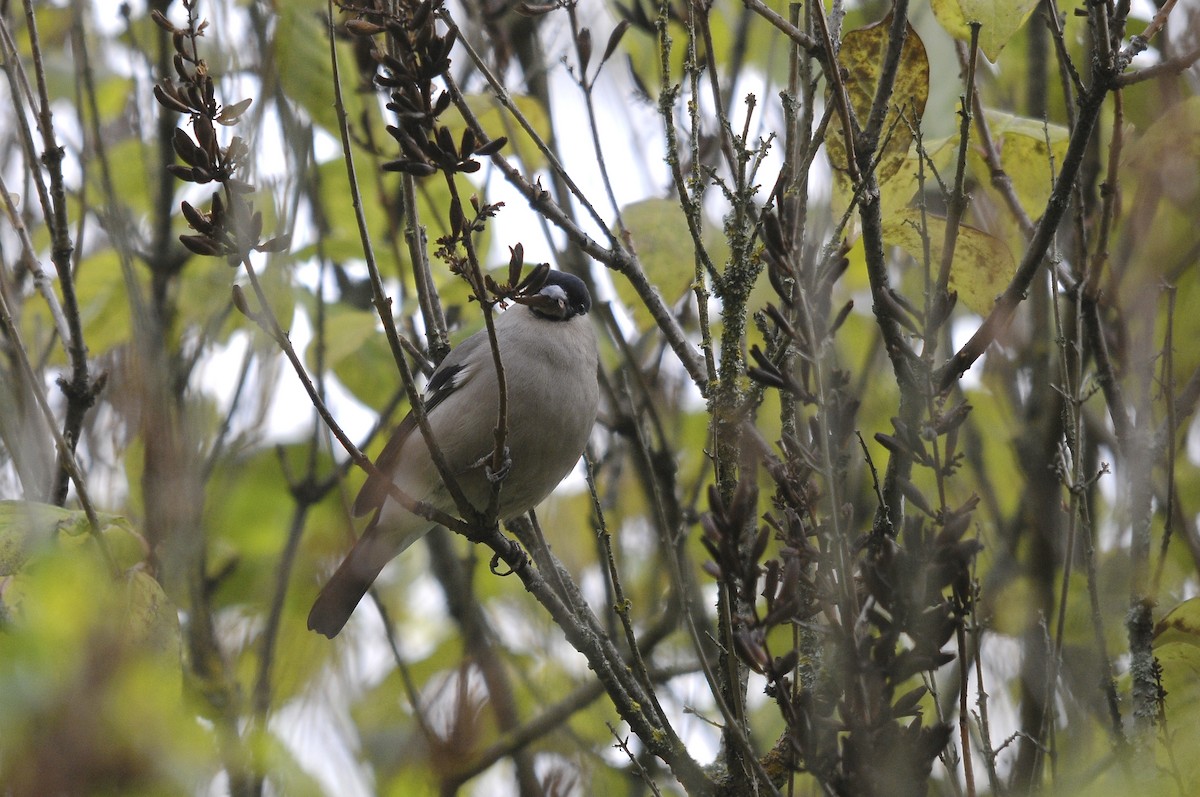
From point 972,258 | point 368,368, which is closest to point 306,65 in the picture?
point 368,368

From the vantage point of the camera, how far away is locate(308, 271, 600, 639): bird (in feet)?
13.1

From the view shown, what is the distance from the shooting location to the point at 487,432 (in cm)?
402

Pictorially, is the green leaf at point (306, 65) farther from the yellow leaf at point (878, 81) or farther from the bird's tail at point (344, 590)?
the yellow leaf at point (878, 81)

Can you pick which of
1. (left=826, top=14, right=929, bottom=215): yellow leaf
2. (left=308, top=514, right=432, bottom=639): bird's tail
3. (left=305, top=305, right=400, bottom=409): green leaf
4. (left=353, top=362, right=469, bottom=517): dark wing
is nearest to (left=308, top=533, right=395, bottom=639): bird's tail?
(left=308, top=514, right=432, bottom=639): bird's tail

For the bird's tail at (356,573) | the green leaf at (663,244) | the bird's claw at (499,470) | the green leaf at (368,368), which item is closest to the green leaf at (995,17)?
the green leaf at (663,244)

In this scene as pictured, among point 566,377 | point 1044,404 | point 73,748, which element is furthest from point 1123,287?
point 73,748

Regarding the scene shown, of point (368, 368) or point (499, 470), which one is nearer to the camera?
point (499, 470)

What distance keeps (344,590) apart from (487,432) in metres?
0.90

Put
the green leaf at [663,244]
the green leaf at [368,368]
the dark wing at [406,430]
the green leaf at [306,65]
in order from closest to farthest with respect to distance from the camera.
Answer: the green leaf at [663,244]
the green leaf at [306,65]
the dark wing at [406,430]
the green leaf at [368,368]

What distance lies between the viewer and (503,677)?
4.52 meters

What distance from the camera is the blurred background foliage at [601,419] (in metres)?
2.45

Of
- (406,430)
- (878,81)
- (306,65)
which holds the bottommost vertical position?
(406,430)

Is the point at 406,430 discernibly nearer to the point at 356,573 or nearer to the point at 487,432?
the point at 487,432

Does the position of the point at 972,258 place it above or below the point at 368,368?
below
